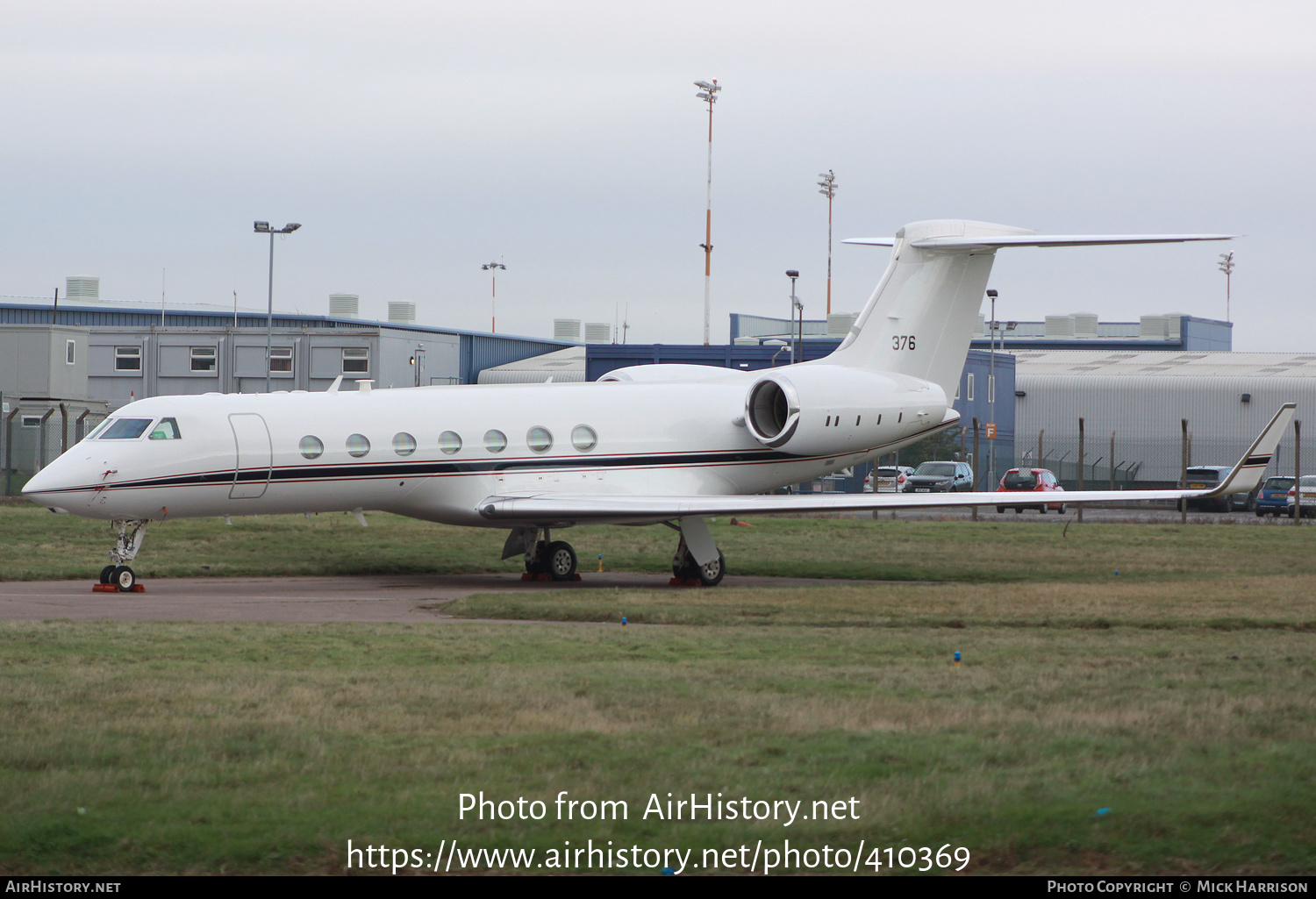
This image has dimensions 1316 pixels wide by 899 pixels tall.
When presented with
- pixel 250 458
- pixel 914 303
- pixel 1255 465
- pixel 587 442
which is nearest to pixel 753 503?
pixel 587 442

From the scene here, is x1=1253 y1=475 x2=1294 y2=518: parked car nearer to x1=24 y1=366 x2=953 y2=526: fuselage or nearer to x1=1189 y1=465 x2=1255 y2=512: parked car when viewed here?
x1=1189 y1=465 x2=1255 y2=512: parked car

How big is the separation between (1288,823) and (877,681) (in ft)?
14.4

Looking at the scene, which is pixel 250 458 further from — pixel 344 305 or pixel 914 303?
pixel 344 305

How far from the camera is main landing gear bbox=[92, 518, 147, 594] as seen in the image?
1964 cm

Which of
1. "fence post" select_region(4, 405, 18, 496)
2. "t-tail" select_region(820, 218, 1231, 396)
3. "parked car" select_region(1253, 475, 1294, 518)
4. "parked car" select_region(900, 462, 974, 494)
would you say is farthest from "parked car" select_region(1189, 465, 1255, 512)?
Result: "fence post" select_region(4, 405, 18, 496)

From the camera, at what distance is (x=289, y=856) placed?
6.70 m

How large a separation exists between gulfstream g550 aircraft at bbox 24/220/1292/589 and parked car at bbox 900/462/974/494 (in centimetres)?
2245

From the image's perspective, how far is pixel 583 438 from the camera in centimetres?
2289

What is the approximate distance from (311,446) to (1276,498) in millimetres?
36115

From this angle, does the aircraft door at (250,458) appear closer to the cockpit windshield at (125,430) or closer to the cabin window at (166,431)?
the cabin window at (166,431)

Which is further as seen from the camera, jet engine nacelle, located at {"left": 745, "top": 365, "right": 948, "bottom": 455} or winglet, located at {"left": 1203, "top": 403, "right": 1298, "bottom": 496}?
jet engine nacelle, located at {"left": 745, "top": 365, "right": 948, "bottom": 455}

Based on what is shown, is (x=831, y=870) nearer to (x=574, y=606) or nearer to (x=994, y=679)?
(x=994, y=679)

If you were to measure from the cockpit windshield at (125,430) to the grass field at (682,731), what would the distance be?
17.5 feet

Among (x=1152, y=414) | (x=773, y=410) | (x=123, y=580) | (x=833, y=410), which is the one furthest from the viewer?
(x=1152, y=414)
